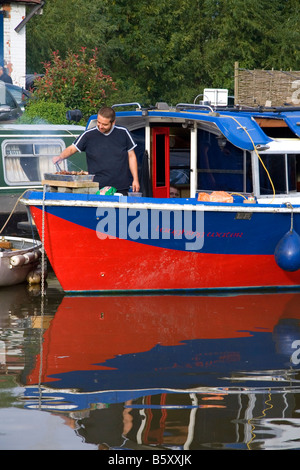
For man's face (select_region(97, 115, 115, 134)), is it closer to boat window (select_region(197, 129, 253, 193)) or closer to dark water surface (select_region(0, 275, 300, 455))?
boat window (select_region(197, 129, 253, 193))

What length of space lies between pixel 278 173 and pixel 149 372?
14.7ft

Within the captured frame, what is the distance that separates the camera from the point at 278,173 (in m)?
11.1

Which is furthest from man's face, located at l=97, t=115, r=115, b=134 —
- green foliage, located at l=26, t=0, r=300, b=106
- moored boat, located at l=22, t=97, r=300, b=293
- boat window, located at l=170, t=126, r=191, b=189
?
green foliage, located at l=26, t=0, r=300, b=106

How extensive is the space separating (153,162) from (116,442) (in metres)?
6.36

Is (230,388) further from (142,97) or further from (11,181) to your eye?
(142,97)

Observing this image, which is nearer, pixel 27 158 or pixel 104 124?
pixel 104 124

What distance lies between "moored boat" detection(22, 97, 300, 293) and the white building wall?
44.2ft

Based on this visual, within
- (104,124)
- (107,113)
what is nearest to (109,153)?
(104,124)

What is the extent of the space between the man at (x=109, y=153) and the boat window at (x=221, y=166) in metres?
1.14

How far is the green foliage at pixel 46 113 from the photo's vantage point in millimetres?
18641

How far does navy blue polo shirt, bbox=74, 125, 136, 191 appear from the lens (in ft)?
34.5

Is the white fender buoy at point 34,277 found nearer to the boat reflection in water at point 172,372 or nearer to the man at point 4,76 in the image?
the boat reflection in water at point 172,372

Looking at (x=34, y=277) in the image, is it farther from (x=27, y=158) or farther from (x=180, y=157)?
(x=27, y=158)

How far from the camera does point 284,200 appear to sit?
10.9 metres
